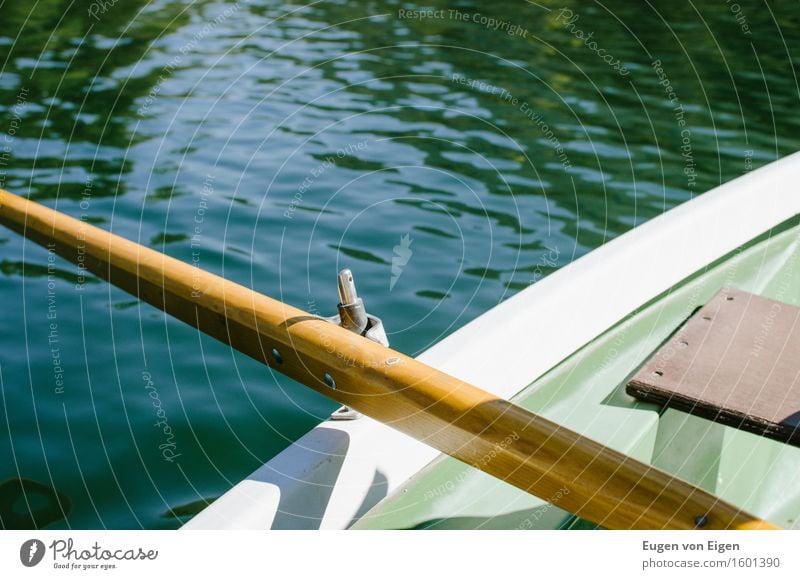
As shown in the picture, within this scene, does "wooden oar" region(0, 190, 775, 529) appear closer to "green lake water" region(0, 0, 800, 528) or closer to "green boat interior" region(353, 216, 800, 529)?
"green boat interior" region(353, 216, 800, 529)

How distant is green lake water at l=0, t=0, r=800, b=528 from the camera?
2021 millimetres

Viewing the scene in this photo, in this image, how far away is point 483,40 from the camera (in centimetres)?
628

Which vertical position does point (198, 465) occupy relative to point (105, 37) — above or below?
below

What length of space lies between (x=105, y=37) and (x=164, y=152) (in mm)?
2719

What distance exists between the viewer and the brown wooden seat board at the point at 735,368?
1252mm

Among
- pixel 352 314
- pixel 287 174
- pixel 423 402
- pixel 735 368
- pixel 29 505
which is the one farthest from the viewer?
pixel 287 174

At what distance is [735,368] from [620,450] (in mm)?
237

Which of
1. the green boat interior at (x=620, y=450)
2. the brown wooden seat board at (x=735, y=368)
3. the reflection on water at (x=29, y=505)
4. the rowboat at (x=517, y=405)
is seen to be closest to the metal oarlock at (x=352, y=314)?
the rowboat at (x=517, y=405)

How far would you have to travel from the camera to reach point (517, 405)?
996mm

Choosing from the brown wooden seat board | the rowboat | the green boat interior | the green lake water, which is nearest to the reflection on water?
the green lake water

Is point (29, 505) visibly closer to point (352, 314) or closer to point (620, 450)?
point (352, 314)

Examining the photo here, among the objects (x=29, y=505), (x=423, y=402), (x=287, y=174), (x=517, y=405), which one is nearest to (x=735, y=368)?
(x=517, y=405)
